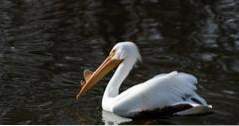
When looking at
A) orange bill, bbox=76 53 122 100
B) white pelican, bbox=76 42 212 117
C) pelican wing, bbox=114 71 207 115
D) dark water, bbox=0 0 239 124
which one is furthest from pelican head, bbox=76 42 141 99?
pelican wing, bbox=114 71 207 115

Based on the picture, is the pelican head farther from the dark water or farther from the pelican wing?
the pelican wing

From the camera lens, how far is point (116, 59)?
25.3 ft

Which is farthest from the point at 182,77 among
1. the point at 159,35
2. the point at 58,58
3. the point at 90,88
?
the point at 159,35

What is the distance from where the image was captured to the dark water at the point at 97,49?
7.43 meters

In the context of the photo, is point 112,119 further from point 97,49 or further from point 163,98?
point 97,49

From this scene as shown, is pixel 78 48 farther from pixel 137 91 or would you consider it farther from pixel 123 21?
pixel 137 91

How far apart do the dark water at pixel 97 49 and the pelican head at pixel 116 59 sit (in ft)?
0.58

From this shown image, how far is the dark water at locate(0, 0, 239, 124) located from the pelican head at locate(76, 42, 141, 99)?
0.18 meters

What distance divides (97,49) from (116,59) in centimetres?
→ 197

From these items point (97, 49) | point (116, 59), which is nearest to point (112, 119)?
point (116, 59)

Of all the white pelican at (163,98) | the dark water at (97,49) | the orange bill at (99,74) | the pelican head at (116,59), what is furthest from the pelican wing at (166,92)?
the orange bill at (99,74)

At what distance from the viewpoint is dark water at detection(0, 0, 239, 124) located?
24.4ft

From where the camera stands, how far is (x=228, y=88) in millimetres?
7734

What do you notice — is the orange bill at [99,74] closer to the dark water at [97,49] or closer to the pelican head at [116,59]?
the pelican head at [116,59]
